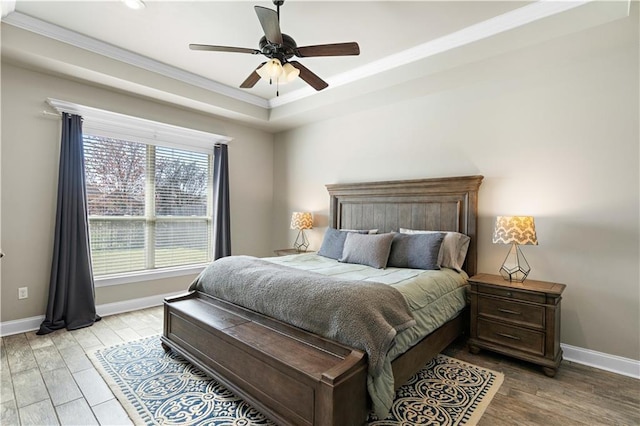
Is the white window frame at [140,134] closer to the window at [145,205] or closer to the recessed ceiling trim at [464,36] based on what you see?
the window at [145,205]

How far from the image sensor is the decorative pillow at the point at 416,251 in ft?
10.0

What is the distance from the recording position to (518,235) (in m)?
2.74

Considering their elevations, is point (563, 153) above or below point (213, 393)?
above

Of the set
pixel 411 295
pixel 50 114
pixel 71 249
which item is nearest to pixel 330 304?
pixel 411 295

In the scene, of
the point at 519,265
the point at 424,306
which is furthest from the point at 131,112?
the point at 519,265

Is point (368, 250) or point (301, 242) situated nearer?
point (368, 250)

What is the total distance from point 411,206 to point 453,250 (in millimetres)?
813

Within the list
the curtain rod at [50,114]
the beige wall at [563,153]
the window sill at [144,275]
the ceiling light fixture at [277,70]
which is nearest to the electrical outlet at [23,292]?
the window sill at [144,275]

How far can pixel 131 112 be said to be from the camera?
3.97 m

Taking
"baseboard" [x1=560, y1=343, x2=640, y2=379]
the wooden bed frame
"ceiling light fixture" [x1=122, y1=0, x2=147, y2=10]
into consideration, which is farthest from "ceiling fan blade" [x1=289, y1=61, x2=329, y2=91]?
"baseboard" [x1=560, y1=343, x2=640, y2=379]

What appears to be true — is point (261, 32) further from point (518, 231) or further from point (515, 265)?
point (515, 265)

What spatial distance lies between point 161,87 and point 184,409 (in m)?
3.42

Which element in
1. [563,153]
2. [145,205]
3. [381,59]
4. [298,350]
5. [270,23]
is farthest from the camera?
[145,205]

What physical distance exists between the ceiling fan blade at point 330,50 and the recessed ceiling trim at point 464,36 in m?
1.26
